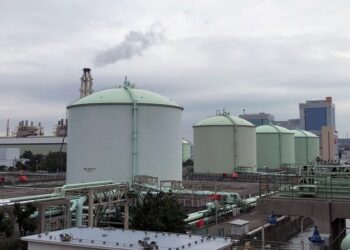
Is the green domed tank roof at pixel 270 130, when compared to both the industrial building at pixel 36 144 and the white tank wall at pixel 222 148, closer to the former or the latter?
the white tank wall at pixel 222 148

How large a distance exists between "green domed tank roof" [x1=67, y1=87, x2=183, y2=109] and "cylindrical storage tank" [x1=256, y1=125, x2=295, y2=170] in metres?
40.7

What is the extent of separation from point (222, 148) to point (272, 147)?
17.0 m

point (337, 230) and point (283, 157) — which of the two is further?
point (283, 157)

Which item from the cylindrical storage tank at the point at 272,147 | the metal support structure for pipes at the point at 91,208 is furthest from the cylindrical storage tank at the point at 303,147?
the metal support structure for pipes at the point at 91,208

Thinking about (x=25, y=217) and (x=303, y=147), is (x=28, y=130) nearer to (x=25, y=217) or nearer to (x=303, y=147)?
(x=303, y=147)

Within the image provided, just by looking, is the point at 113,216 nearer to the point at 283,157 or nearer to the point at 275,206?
the point at 275,206

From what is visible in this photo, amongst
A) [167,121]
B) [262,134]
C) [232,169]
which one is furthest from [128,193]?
[262,134]

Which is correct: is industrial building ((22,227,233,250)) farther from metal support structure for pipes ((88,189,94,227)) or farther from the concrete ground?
the concrete ground

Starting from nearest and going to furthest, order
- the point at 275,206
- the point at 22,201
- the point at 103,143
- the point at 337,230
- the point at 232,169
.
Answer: the point at 275,206 < the point at 337,230 < the point at 22,201 < the point at 103,143 < the point at 232,169

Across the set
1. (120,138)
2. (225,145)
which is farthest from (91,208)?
(225,145)

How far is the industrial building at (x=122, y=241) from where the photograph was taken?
1352 centimetres

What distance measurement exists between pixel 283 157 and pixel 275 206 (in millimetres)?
63266

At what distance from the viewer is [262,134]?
7475 cm

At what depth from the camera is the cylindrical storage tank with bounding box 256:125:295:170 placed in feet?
241
